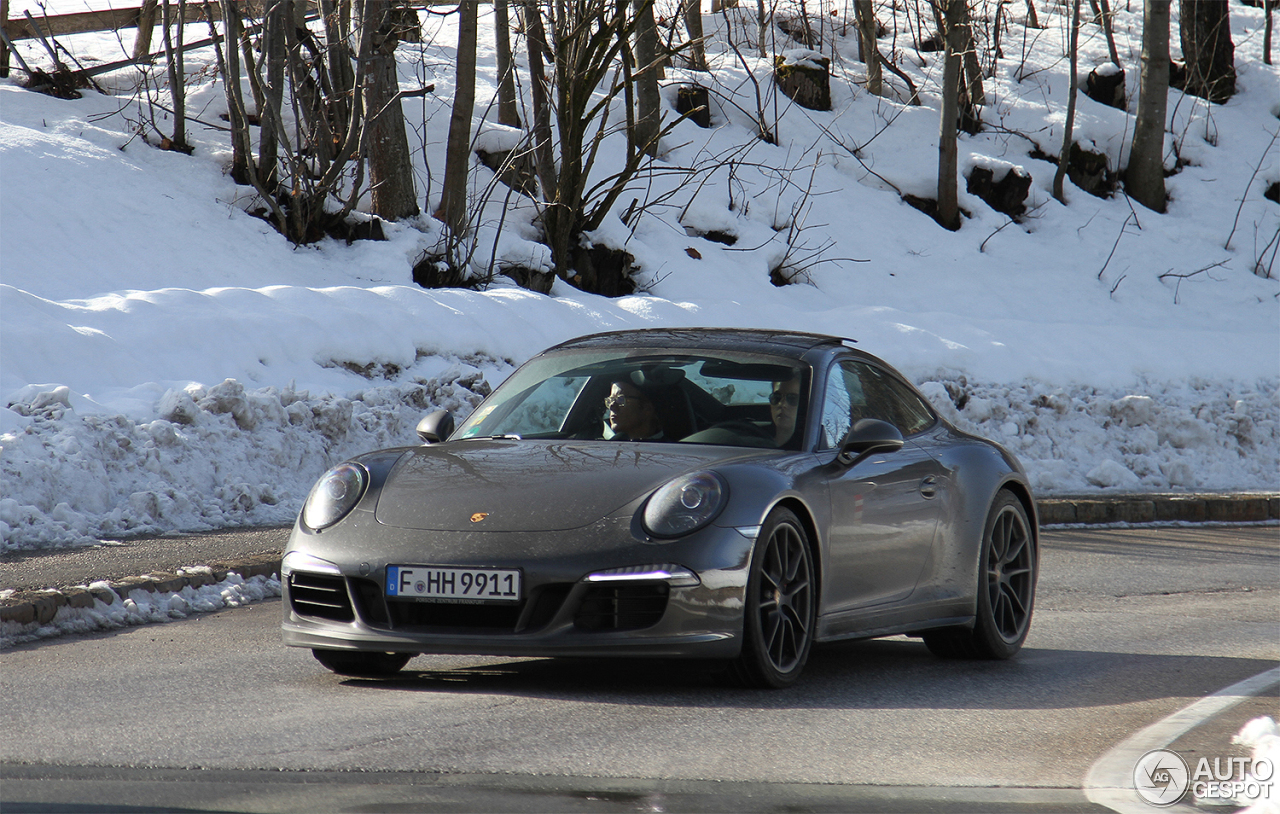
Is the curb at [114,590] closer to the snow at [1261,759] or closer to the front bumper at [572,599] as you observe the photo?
the front bumper at [572,599]

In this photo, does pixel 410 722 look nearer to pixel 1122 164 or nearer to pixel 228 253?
pixel 228 253

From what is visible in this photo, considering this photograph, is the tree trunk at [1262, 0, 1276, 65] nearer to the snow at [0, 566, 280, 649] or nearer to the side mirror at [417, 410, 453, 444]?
the snow at [0, 566, 280, 649]

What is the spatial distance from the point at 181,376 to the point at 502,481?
6121mm

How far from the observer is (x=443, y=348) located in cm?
1300

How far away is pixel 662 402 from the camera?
6.27m

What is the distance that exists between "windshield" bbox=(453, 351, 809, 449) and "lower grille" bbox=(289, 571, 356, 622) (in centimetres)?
112

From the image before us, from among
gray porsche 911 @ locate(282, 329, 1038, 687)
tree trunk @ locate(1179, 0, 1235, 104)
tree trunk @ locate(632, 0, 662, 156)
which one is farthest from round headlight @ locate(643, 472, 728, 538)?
tree trunk @ locate(1179, 0, 1235, 104)

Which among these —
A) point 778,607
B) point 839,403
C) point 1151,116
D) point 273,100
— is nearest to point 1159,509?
point 839,403

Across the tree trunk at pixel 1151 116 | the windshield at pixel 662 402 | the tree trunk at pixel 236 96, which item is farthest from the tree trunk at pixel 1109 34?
the windshield at pixel 662 402

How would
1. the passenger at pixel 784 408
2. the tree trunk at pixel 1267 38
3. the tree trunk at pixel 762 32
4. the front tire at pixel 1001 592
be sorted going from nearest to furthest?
the passenger at pixel 784 408 → the front tire at pixel 1001 592 → the tree trunk at pixel 762 32 → the tree trunk at pixel 1267 38

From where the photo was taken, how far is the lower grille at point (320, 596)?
551cm

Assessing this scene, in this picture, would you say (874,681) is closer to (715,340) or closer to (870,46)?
(715,340)

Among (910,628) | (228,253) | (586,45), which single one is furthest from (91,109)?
(910,628)

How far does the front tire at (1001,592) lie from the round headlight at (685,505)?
1.92 metres
